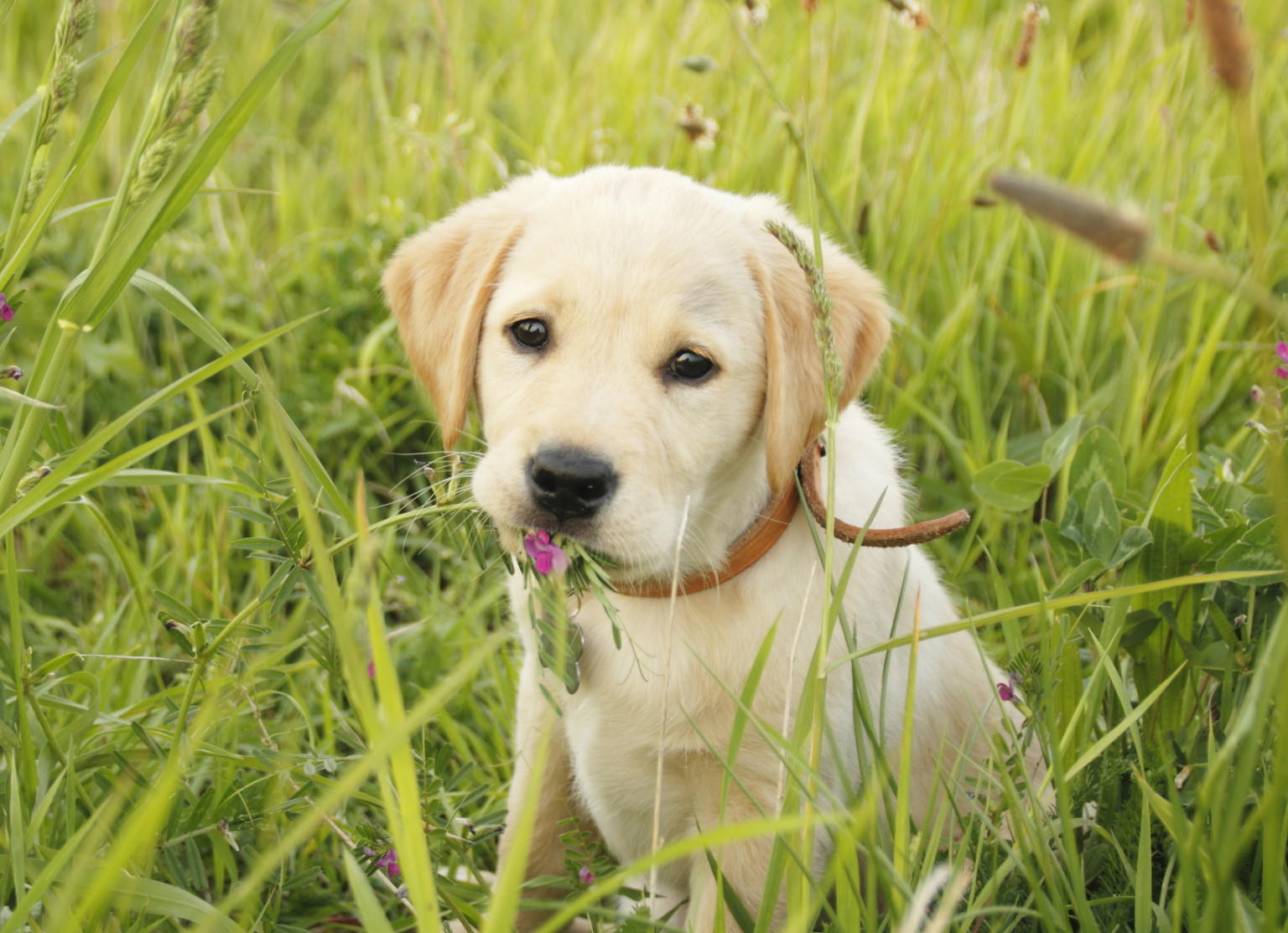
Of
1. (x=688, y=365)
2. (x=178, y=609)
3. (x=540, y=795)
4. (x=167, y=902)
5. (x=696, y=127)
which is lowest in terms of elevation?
(x=540, y=795)

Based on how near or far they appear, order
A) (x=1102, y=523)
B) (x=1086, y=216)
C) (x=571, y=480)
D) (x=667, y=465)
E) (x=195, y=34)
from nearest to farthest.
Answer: (x=1086, y=216)
(x=195, y=34)
(x=571, y=480)
(x=667, y=465)
(x=1102, y=523)

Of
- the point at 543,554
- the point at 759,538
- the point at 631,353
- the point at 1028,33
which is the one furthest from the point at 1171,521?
the point at 1028,33

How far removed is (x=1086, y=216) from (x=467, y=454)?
1.48 metres

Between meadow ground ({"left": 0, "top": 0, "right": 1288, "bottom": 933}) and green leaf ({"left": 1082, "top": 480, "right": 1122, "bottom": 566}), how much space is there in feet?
0.05

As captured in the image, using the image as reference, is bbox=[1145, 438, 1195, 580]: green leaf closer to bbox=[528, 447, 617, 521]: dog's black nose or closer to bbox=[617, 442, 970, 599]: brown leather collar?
bbox=[617, 442, 970, 599]: brown leather collar

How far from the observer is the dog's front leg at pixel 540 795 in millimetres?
2207

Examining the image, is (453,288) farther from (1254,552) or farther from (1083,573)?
(1254,552)

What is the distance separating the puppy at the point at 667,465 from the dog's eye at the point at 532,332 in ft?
0.03

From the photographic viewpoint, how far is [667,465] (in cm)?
189

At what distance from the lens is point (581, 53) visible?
5.08m

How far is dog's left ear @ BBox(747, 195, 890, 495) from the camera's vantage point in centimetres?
199

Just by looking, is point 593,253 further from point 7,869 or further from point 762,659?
point 7,869

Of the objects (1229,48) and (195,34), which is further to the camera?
(195,34)

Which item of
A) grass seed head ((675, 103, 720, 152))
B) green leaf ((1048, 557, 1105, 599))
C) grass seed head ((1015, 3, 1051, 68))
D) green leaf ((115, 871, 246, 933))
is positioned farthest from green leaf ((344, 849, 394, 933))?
grass seed head ((1015, 3, 1051, 68))
